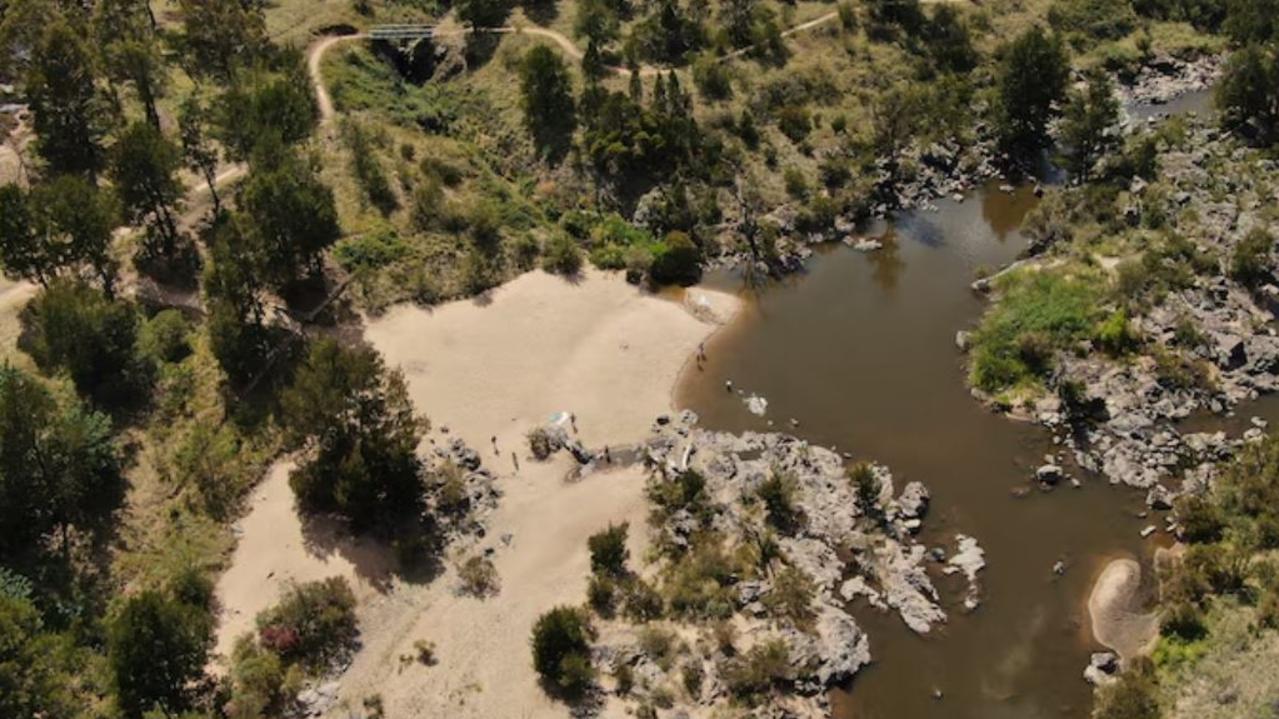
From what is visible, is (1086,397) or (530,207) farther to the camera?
(530,207)

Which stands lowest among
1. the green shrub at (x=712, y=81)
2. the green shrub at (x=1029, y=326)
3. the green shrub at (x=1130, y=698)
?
the green shrub at (x=1130, y=698)

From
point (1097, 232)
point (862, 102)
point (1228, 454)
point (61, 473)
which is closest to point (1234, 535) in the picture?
point (1228, 454)

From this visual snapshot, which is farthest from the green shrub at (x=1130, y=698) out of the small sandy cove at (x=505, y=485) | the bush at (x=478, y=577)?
the bush at (x=478, y=577)

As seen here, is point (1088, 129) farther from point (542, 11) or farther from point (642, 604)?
point (642, 604)

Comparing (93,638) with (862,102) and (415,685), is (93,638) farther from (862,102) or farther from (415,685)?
(862,102)

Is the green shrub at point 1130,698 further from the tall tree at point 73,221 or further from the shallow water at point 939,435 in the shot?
the tall tree at point 73,221

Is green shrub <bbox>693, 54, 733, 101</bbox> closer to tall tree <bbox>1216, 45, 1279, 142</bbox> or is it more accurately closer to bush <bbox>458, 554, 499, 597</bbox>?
tall tree <bbox>1216, 45, 1279, 142</bbox>
